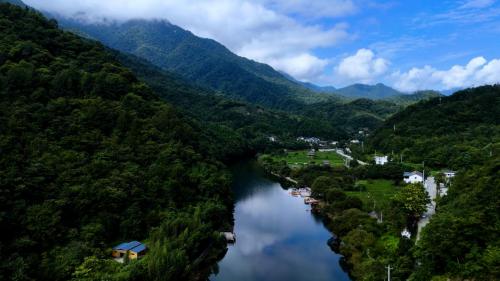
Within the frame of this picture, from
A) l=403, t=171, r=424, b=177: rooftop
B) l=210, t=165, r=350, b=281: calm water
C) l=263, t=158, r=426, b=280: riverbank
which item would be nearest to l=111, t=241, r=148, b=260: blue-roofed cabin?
l=210, t=165, r=350, b=281: calm water

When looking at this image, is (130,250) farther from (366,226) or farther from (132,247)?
(366,226)

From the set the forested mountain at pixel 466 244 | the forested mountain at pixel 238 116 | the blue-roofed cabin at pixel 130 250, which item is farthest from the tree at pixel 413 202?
the forested mountain at pixel 238 116

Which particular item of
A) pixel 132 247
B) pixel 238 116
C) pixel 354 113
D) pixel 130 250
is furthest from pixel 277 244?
pixel 354 113

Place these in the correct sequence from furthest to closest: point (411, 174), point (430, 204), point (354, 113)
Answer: point (354, 113), point (411, 174), point (430, 204)

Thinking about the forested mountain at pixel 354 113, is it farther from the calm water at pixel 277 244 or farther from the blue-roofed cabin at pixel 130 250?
the blue-roofed cabin at pixel 130 250

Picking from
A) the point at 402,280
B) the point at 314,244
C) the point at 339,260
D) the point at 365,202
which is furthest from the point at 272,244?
the point at 402,280
